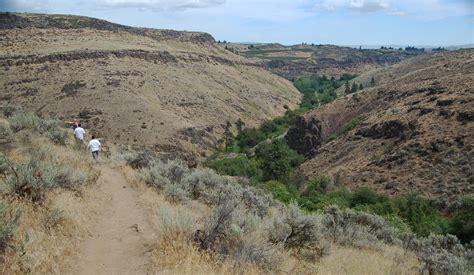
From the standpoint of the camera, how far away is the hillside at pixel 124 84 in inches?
2756

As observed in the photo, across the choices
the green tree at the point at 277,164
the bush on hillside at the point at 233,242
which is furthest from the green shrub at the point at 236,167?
the bush on hillside at the point at 233,242

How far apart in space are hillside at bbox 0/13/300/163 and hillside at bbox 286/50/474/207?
27.9 meters

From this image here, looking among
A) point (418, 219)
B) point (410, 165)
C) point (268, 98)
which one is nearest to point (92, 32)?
point (268, 98)

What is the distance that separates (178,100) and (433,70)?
46637mm

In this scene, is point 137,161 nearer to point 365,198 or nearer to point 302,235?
point 302,235

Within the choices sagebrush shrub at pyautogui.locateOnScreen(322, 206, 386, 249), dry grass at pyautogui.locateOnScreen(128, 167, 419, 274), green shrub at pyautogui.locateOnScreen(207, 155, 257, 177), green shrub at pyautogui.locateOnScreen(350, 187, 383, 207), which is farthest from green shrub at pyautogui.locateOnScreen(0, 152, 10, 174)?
green shrub at pyautogui.locateOnScreen(207, 155, 257, 177)

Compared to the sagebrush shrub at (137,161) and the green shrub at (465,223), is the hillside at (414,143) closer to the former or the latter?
the green shrub at (465,223)

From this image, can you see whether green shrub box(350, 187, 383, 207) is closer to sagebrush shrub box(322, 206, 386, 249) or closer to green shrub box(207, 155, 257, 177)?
sagebrush shrub box(322, 206, 386, 249)

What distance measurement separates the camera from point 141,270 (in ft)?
19.5

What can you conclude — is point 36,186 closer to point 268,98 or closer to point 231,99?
point 231,99

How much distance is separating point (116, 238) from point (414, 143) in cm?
3485

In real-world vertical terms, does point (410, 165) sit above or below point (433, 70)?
below

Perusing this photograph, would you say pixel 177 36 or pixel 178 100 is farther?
pixel 177 36

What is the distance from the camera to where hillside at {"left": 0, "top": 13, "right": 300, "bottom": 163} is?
70.0m
